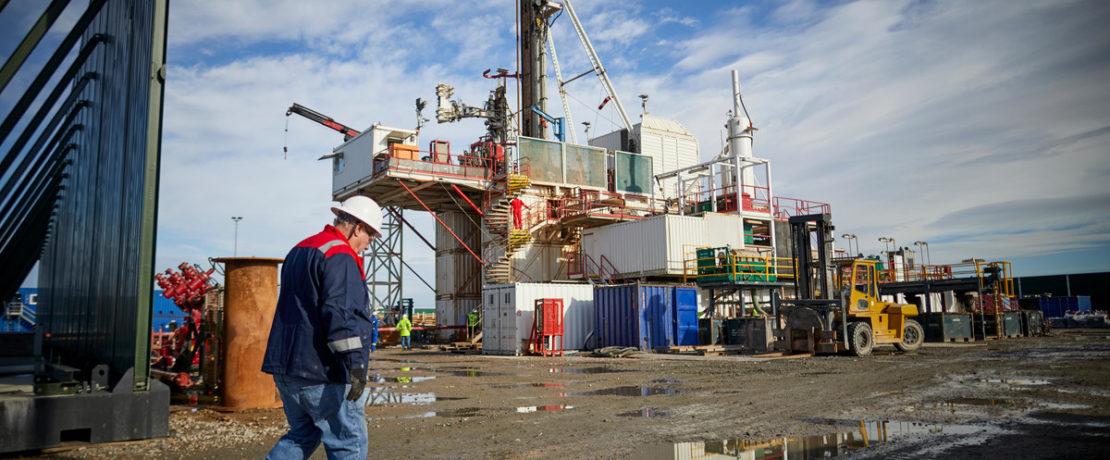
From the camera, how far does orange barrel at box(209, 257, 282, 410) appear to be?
8.60 meters

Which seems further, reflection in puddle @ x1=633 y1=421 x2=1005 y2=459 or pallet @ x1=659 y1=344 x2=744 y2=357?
pallet @ x1=659 y1=344 x2=744 y2=357

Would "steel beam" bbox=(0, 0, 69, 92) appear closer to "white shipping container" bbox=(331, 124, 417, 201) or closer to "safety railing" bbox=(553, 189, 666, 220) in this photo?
"white shipping container" bbox=(331, 124, 417, 201)

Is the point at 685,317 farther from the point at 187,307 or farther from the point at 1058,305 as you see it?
the point at 1058,305

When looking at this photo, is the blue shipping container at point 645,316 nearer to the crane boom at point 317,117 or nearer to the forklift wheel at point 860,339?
the forklift wheel at point 860,339

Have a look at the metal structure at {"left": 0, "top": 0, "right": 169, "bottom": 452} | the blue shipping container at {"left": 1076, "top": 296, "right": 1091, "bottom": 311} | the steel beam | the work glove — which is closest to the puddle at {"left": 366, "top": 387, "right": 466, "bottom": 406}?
the metal structure at {"left": 0, "top": 0, "right": 169, "bottom": 452}

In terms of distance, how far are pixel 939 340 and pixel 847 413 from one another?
21.2m

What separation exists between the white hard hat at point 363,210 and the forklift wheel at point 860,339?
16072 mm

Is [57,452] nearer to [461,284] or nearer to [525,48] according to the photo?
[461,284]

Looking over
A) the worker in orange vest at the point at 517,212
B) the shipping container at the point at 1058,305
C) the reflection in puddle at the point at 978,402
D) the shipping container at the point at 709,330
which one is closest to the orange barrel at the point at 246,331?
the reflection in puddle at the point at 978,402

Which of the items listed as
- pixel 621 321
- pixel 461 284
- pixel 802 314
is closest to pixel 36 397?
pixel 802 314

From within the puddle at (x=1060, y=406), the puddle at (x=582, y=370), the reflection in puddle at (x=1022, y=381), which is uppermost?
the puddle at (x=1060, y=406)

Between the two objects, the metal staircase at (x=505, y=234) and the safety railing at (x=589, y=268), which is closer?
the metal staircase at (x=505, y=234)

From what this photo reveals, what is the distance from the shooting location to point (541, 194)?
33.6 meters

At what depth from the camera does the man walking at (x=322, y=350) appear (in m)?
3.75
